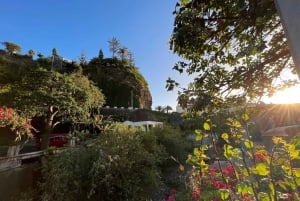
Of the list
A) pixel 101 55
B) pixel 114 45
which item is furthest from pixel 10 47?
pixel 114 45

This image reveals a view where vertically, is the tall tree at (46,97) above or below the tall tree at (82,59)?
below

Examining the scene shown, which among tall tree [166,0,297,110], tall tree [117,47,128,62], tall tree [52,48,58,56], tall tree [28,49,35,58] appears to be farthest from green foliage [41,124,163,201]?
tall tree [117,47,128,62]

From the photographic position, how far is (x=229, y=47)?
99.0 inches

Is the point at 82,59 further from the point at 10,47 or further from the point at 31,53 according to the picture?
the point at 10,47

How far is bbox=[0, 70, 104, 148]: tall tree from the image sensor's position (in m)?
9.04

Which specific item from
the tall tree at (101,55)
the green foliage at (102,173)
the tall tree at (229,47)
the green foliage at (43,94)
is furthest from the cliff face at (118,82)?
the tall tree at (229,47)

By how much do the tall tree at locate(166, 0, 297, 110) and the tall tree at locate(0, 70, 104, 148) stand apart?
8671 mm

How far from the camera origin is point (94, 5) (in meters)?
6.61

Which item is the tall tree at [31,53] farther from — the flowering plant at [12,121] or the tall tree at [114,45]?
the flowering plant at [12,121]

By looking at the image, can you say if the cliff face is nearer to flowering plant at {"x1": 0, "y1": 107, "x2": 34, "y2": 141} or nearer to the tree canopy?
the tree canopy

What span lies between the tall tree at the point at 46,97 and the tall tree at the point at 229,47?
28.4ft

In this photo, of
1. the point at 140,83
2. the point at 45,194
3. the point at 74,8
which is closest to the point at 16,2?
the point at 74,8

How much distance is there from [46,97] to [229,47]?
906cm

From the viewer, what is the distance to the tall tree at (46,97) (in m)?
9.04
